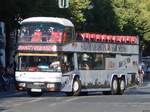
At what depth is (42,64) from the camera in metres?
32.1

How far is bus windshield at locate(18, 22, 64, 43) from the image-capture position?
106 feet

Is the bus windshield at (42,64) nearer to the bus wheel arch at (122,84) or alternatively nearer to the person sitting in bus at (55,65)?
the person sitting in bus at (55,65)

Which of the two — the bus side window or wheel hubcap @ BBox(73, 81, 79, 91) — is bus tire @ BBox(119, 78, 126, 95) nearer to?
wheel hubcap @ BBox(73, 81, 79, 91)

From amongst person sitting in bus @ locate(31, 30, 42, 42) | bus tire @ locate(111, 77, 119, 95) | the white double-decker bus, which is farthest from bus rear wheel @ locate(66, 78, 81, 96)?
bus tire @ locate(111, 77, 119, 95)

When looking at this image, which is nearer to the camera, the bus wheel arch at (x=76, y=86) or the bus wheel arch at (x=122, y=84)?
the bus wheel arch at (x=76, y=86)

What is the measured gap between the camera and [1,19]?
154 ft

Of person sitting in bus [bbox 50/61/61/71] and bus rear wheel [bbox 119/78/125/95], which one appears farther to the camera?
bus rear wheel [bbox 119/78/125/95]

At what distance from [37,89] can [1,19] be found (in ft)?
51.4

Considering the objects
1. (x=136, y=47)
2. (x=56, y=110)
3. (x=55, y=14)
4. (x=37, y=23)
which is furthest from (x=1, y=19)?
(x=56, y=110)

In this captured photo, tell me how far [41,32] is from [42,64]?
156cm

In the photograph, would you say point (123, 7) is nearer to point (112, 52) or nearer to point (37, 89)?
point (112, 52)

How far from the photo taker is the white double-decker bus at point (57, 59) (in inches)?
1257

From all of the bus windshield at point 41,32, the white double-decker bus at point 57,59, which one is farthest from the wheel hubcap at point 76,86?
the bus windshield at point 41,32

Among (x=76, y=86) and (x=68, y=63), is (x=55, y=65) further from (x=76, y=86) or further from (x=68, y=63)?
(x=76, y=86)
